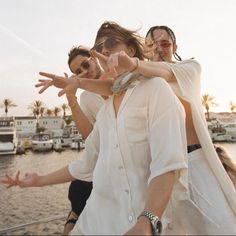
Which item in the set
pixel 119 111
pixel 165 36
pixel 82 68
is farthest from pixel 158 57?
pixel 119 111

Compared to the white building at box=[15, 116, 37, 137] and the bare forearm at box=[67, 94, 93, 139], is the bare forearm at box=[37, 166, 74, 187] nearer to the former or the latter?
the bare forearm at box=[67, 94, 93, 139]

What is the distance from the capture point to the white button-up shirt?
1600 millimetres

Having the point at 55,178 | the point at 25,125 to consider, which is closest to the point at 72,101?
the point at 55,178

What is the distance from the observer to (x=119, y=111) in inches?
71.5

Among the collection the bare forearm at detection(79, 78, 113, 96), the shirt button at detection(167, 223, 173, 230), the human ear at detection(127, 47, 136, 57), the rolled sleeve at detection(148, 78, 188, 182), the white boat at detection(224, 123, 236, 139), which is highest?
the human ear at detection(127, 47, 136, 57)

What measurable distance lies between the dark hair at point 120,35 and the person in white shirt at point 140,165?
0.47 metres

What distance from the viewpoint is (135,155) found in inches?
67.8

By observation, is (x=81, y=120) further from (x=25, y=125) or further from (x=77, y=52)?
(x=25, y=125)

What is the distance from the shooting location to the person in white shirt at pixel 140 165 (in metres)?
1.55

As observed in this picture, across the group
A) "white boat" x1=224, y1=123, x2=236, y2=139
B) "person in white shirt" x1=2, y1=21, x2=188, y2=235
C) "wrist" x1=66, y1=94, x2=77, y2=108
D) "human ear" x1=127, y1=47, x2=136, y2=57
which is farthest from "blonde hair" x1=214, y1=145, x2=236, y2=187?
"white boat" x1=224, y1=123, x2=236, y2=139

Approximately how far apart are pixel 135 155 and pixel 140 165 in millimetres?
61

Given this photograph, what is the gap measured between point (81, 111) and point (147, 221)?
1.83 metres

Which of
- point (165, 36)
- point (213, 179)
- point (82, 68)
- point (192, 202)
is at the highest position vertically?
point (165, 36)

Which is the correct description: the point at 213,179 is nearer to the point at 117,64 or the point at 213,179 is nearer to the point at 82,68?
the point at 117,64
